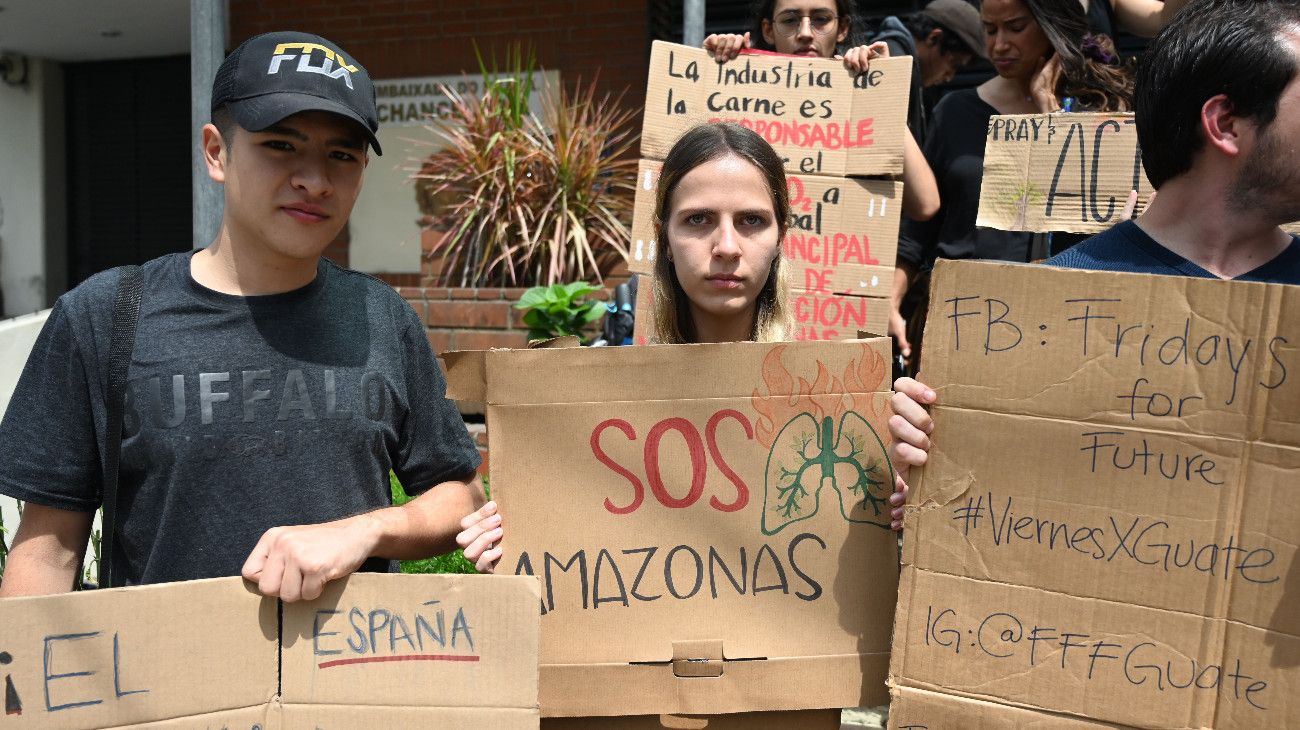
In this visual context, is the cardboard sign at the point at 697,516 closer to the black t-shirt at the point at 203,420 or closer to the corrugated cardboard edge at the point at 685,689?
the corrugated cardboard edge at the point at 685,689

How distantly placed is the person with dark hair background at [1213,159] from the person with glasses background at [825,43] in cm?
141

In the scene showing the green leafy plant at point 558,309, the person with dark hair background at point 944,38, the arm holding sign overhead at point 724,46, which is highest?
the person with dark hair background at point 944,38

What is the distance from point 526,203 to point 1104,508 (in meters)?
4.85

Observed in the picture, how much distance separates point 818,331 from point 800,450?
1467 millimetres

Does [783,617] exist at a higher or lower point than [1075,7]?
lower

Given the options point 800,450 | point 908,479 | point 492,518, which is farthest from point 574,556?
point 908,479

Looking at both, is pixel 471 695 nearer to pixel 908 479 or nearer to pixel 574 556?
pixel 574 556

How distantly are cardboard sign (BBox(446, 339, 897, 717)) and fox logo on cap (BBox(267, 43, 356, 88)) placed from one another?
51cm

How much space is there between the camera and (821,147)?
3105mm

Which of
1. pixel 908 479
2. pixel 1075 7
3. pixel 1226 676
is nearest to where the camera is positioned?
pixel 1226 676

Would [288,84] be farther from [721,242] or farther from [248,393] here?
[721,242]

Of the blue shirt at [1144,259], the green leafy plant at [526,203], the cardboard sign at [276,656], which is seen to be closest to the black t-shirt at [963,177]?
the blue shirt at [1144,259]

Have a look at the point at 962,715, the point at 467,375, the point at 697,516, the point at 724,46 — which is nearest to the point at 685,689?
the point at 697,516

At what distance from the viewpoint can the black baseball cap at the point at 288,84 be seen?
1.60 meters
